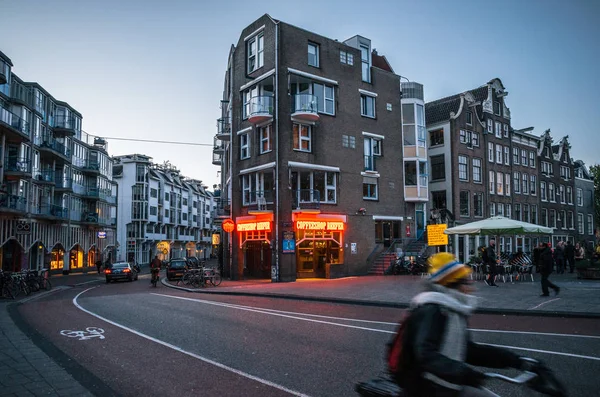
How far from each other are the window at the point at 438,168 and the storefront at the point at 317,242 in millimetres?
14293

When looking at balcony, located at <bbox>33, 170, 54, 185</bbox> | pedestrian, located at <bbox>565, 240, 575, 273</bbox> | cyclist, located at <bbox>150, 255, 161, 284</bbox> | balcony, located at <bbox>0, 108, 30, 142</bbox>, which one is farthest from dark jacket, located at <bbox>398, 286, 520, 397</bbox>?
balcony, located at <bbox>33, 170, 54, 185</bbox>

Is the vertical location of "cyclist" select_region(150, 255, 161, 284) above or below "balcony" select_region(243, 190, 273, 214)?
below

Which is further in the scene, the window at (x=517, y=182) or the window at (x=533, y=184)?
the window at (x=533, y=184)

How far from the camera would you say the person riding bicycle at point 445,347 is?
9.09ft

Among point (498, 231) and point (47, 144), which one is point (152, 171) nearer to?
point (47, 144)

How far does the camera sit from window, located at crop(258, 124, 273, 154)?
28531 millimetres

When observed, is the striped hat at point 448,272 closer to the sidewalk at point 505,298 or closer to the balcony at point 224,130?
the sidewalk at point 505,298

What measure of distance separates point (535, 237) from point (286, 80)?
109ft

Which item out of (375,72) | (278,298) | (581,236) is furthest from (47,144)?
(581,236)

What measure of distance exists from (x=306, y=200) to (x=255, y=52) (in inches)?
408

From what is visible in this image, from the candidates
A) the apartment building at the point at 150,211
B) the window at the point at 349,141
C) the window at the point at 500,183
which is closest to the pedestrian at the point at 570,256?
the window at the point at 500,183

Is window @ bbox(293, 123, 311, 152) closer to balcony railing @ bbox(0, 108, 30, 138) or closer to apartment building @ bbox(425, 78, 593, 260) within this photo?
apartment building @ bbox(425, 78, 593, 260)

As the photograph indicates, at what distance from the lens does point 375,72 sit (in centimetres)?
3350

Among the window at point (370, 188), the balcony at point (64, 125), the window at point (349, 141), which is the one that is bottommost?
the window at point (370, 188)
